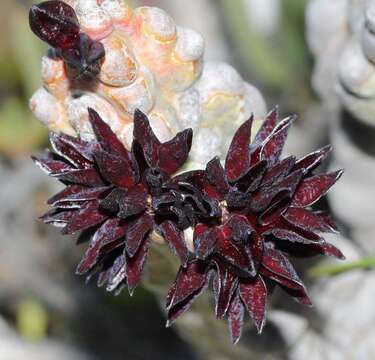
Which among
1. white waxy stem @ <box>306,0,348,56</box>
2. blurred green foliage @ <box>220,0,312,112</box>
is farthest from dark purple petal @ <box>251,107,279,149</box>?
blurred green foliage @ <box>220,0,312,112</box>

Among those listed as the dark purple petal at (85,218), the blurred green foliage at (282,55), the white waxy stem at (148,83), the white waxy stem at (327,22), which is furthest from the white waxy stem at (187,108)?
the blurred green foliage at (282,55)

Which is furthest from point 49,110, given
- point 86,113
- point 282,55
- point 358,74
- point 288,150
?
point 282,55

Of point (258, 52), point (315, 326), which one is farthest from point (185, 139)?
point (258, 52)

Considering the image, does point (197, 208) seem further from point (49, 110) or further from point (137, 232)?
point (49, 110)

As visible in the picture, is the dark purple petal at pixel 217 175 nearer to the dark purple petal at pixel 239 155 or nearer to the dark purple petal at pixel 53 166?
the dark purple petal at pixel 239 155

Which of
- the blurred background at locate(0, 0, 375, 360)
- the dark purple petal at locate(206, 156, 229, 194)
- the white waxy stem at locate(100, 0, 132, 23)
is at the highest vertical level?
the white waxy stem at locate(100, 0, 132, 23)

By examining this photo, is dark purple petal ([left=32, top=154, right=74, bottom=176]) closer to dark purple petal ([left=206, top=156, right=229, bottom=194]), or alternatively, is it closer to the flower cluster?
the flower cluster
